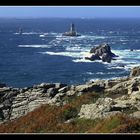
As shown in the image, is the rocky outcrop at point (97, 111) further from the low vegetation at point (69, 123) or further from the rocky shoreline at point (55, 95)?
the rocky shoreline at point (55, 95)

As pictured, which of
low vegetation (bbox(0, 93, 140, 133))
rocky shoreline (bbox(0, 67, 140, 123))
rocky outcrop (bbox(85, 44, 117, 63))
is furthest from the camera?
rocky outcrop (bbox(85, 44, 117, 63))

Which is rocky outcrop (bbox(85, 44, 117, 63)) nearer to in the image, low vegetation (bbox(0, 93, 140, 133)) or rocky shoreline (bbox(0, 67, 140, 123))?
rocky shoreline (bbox(0, 67, 140, 123))

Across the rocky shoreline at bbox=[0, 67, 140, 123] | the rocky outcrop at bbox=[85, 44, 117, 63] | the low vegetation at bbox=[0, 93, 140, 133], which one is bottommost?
the rocky outcrop at bbox=[85, 44, 117, 63]

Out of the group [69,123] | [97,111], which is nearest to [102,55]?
[97,111]

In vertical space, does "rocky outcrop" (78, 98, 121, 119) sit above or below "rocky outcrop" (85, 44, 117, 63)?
above

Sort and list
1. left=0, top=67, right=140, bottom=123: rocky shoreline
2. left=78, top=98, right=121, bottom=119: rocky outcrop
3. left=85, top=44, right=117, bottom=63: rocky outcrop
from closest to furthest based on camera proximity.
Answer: left=78, top=98, right=121, bottom=119: rocky outcrop, left=0, top=67, right=140, bottom=123: rocky shoreline, left=85, top=44, right=117, bottom=63: rocky outcrop

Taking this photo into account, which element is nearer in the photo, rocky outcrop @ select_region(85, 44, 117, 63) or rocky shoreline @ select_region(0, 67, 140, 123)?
rocky shoreline @ select_region(0, 67, 140, 123)

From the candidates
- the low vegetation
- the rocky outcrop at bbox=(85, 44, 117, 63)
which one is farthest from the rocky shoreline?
the rocky outcrop at bbox=(85, 44, 117, 63)

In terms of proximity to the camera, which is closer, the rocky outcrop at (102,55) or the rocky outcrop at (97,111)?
the rocky outcrop at (97,111)

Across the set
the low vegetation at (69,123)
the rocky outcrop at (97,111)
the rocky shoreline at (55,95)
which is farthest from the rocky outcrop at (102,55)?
the rocky outcrop at (97,111)
